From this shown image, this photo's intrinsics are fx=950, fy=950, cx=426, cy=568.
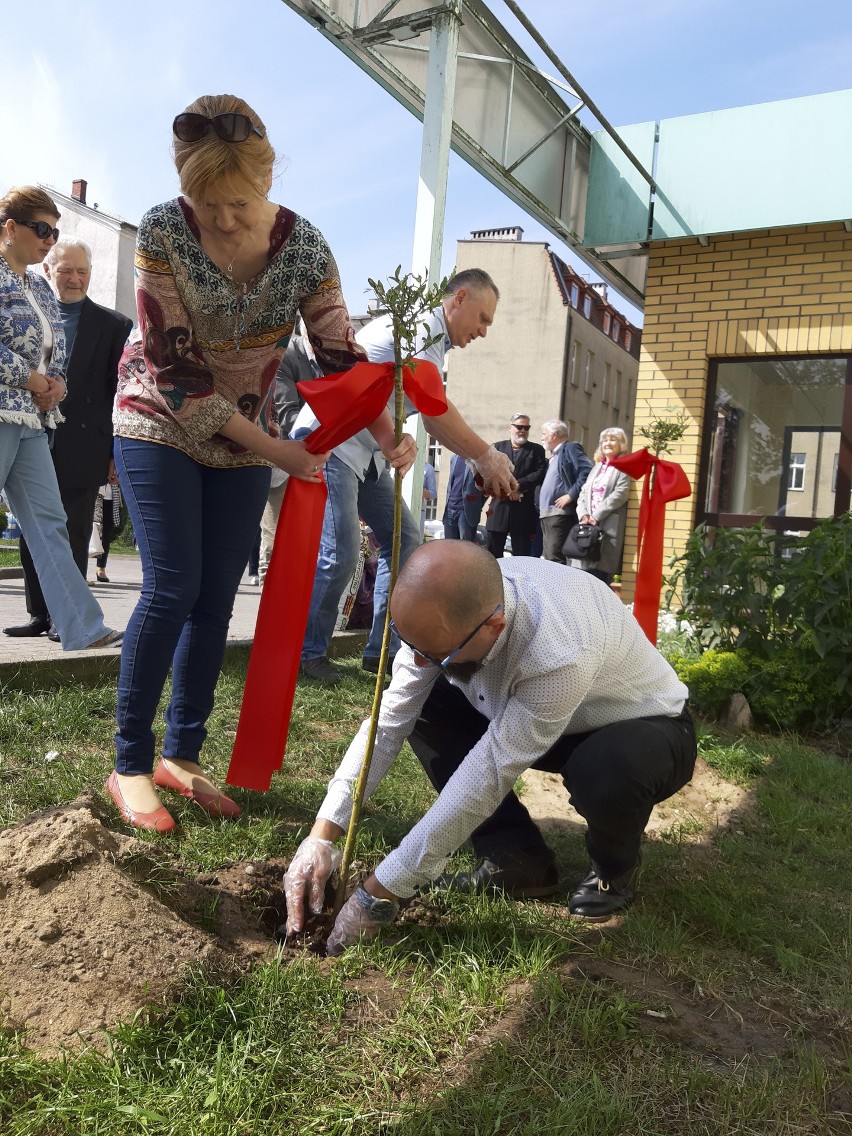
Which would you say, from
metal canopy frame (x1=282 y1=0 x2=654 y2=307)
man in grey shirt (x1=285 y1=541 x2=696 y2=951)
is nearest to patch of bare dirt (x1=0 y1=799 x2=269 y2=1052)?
man in grey shirt (x1=285 y1=541 x2=696 y2=951)

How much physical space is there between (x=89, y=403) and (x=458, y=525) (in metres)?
4.89

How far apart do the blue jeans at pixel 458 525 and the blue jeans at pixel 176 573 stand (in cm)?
645

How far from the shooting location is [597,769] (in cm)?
262

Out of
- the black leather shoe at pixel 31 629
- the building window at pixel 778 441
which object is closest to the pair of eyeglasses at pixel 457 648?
the black leather shoe at pixel 31 629

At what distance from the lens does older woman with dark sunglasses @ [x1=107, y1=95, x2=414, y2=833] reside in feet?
8.90

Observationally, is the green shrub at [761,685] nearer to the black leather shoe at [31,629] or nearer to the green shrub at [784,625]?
the green shrub at [784,625]

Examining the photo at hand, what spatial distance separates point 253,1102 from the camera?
178cm

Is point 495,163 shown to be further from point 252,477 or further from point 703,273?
point 252,477

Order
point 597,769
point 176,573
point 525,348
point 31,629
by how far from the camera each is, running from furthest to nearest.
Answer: point 525,348 < point 31,629 < point 176,573 < point 597,769

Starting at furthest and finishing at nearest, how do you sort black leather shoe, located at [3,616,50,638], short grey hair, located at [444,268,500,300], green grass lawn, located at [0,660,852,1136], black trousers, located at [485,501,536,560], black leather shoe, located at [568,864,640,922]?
black trousers, located at [485,501,536,560]
black leather shoe, located at [3,616,50,638]
short grey hair, located at [444,268,500,300]
black leather shoe, located at [568,864,640,922]
green grass lawn, located at [0,660,852,1136]

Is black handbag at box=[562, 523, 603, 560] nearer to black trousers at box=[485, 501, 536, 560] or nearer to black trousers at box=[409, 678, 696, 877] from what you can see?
black trousers at box=[485, 501, 536, 560]

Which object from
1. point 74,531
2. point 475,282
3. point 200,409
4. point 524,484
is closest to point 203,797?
point 200,409

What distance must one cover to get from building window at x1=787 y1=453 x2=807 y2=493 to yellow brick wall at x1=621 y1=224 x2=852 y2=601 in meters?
0.87

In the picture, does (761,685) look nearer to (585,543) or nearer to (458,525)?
(585,543)
